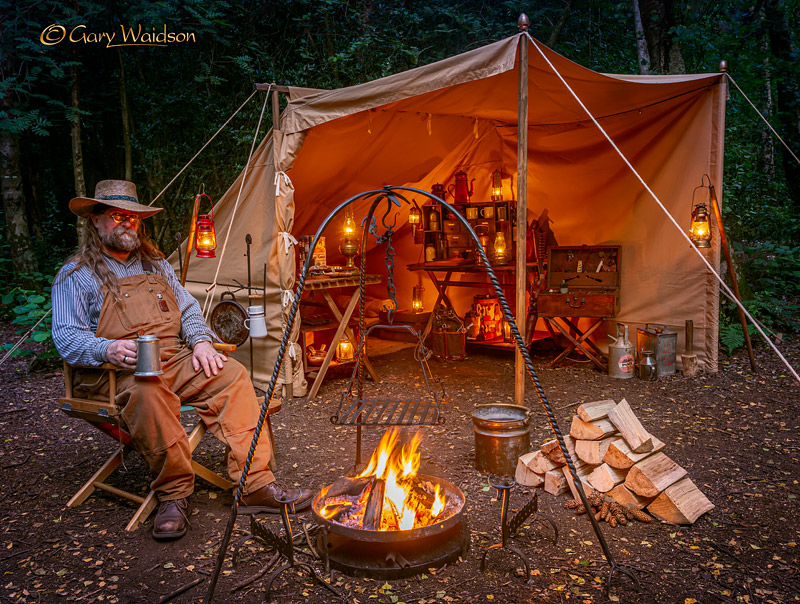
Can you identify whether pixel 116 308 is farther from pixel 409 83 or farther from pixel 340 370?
pixel 340 370

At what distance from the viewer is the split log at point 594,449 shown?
2.85m

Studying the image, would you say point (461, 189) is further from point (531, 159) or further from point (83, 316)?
point (83, 316)

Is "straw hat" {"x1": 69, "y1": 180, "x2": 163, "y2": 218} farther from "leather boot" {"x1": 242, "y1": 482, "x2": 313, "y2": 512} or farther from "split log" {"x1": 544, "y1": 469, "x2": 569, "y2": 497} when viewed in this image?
"split log" {"x1": 544, "y1": 469, "x2": 569, "y2": 497}

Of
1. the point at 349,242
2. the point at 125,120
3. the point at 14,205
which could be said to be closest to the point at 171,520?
the point at 349,242

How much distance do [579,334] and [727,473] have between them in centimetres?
261

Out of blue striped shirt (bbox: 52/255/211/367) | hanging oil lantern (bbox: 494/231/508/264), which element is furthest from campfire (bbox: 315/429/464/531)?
hanging oil lantern (bbox: 494/231/508/264)

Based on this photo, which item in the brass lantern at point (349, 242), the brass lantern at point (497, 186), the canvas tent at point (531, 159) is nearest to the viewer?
the canvas tent at point (531, 159)

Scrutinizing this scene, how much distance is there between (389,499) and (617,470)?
3.67 ft

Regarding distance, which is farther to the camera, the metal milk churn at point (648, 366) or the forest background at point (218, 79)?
the forest background at point (218, 79)

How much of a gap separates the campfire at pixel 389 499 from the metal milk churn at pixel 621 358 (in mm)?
2929

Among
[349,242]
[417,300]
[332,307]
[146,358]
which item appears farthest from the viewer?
[417,300]

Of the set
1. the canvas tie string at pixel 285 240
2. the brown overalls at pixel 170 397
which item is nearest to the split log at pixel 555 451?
the brown overalls at pixel 170 397

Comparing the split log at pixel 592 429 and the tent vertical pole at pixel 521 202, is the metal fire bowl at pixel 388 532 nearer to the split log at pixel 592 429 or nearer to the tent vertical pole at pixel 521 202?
the split log at pixel 592 429

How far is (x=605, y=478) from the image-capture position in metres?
2.78
